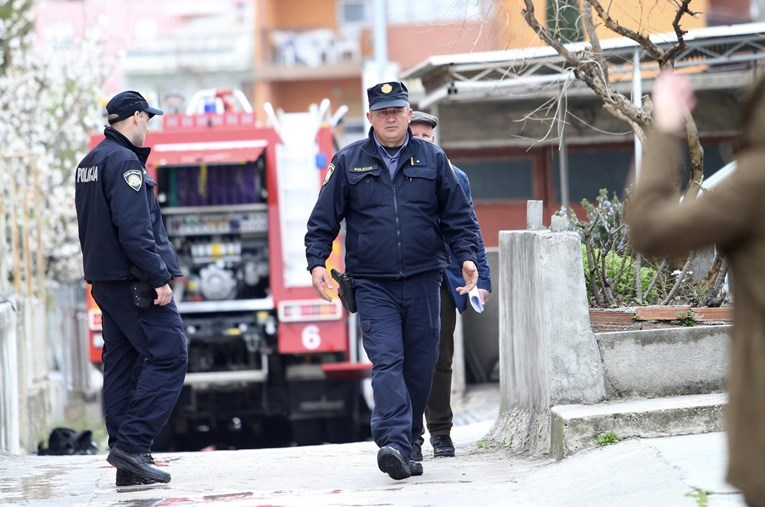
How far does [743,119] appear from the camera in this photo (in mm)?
3084

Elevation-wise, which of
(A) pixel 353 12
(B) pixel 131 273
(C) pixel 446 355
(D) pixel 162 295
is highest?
(A) pixel 353 12

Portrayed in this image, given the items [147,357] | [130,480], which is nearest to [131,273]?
[147,357]

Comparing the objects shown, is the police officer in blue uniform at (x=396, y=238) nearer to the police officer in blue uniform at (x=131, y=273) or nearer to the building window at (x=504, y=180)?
the police officer in blue uniform at (x=131, y=273)

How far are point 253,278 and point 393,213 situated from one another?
6.10 meters

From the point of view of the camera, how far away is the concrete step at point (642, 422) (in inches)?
242

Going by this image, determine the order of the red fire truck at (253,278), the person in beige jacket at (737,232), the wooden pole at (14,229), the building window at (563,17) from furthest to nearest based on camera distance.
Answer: the wooden pole at (14,229), the red fire truck at (253,278), the building window at (563,17), the person in beige jacket at (737,232)

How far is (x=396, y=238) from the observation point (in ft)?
21.3

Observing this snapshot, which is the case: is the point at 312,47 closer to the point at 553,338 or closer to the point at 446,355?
the point at 446,355

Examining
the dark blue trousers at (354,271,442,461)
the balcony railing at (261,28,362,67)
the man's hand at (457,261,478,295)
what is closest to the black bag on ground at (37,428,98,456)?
the dark blue trousers at (354,271,442,461)

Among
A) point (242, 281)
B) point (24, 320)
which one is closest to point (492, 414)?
point (242, 281)

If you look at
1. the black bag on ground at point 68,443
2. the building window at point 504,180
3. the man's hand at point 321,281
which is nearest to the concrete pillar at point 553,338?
the man's hand at point 321,281

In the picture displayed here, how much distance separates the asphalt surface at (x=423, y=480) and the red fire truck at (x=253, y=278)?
12.7 ft

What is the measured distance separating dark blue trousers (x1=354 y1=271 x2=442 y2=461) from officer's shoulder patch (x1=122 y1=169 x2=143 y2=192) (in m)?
1.20

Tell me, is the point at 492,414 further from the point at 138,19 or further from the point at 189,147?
the point at 138,19
